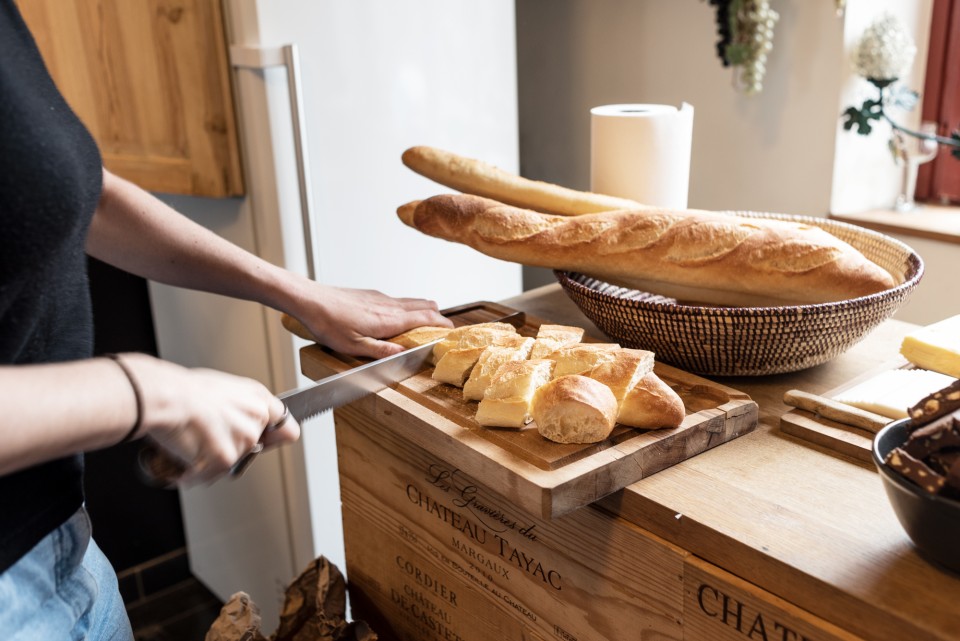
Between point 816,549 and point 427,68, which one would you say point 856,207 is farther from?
point 816,549

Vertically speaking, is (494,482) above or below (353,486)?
above

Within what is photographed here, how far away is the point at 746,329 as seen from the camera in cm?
85

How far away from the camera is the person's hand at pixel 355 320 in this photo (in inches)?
38.0

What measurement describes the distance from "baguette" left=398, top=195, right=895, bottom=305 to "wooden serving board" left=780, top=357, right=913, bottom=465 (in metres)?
0.13

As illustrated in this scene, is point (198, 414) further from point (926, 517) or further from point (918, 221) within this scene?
point (918, 221)

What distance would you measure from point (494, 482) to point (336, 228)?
1103mm

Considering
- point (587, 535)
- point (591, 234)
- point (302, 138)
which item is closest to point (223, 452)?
point (587, 535)

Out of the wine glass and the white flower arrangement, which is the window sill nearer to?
the wine glass

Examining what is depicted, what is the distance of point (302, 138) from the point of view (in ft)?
5.29

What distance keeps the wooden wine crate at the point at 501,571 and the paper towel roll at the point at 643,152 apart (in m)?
0.48

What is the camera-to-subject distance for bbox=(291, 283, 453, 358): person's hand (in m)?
0.96

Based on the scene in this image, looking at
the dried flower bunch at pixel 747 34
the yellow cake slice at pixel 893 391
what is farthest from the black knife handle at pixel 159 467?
the dried flower bunch at pixel 747 34

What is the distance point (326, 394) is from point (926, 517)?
19.8 inches

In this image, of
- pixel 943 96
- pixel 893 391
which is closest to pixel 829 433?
pixel 893 391
